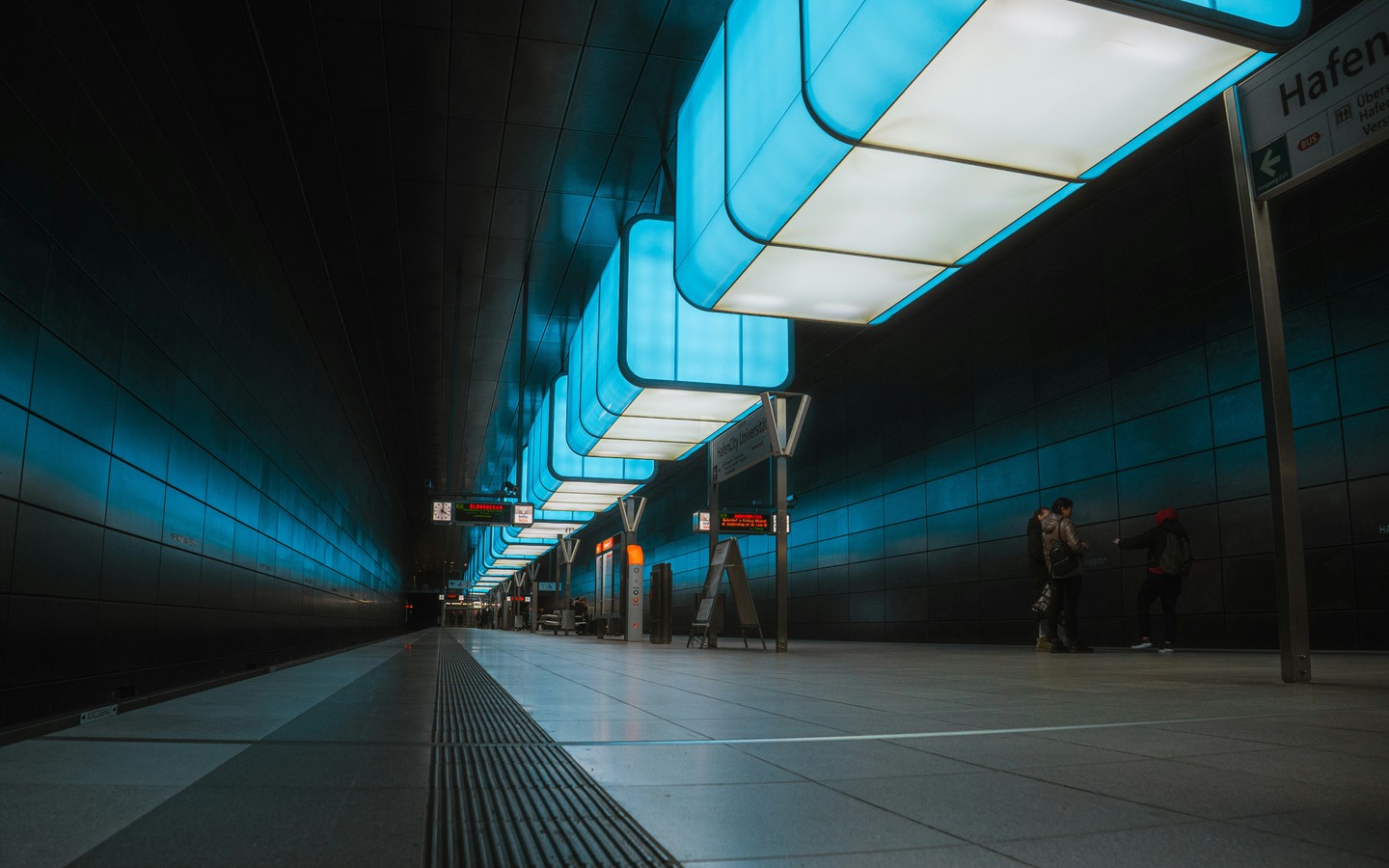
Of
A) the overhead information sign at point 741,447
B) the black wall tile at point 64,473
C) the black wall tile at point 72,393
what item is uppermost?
the overhead information sign at point 741,447

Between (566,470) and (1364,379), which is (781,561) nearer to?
(1364,379)

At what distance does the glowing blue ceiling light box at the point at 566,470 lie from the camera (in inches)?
855

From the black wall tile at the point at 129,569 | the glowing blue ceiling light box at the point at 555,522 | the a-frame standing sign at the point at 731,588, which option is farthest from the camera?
the glowing blue ceiling light box at the point at 555,522

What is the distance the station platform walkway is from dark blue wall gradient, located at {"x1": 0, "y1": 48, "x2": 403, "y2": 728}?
150 cm

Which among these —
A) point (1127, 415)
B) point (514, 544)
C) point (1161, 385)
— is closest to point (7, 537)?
point (1161, 385)

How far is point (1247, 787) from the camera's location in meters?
2.72

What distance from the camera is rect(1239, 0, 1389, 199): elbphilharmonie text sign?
5.63 metres

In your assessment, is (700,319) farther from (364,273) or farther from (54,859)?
(54,859)

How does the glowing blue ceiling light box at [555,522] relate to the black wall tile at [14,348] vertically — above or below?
above

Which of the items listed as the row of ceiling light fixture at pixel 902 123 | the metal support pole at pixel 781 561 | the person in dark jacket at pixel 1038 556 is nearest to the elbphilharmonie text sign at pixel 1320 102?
the row of ceiling light fixture at pixel 902 123

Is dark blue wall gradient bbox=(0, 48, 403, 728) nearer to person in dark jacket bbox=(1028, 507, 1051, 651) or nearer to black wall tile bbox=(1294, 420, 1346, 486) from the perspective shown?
person in dark jacket bbox=(1028, 507, 1051, 651)

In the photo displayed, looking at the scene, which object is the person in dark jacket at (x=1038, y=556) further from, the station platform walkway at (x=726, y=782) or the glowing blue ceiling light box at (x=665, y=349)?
the station platform walkway at (x=726, y=782)

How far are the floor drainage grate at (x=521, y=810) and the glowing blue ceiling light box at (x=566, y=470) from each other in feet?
53.1

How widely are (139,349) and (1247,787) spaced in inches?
322
